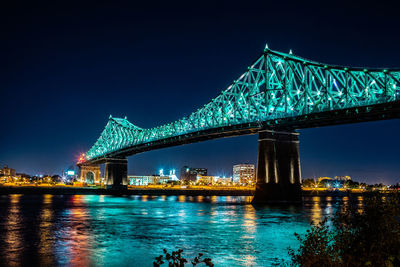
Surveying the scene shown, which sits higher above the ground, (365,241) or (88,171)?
(88,171)

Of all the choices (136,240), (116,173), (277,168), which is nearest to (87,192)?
(116,173)

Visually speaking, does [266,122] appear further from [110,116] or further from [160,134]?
[110,116]

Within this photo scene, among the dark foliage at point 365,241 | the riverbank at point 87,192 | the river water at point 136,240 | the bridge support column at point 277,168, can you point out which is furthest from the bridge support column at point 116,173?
the dark foliage at point 365,241

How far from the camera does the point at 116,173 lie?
99.8m

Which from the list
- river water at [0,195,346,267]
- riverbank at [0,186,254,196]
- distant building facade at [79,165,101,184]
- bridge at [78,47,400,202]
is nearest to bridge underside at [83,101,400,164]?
bridge at [78,47,400,202]

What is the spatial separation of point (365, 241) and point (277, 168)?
133 ft

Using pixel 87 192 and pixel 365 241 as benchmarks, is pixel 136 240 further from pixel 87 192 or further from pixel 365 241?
pixel 87 192

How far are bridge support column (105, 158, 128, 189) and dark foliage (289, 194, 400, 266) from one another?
302 feet

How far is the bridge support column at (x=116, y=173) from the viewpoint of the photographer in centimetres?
9919

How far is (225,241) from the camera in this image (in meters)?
22.4

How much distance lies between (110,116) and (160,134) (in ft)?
138

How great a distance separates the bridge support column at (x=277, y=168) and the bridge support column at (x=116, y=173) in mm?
54987

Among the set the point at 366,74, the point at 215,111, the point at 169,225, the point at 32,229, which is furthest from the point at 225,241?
the point at 215,111

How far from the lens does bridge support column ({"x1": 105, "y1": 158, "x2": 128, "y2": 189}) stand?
99.2 m
